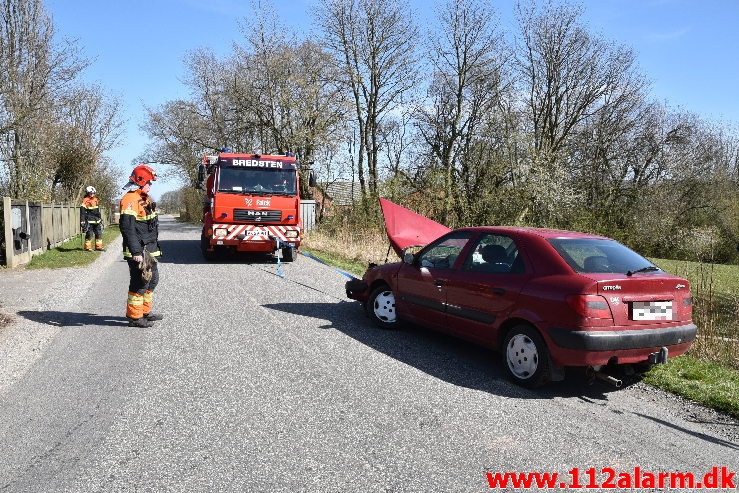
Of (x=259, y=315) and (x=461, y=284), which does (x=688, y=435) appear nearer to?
(x=461, y=284)

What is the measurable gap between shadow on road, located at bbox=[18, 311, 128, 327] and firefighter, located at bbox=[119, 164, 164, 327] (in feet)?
1.36

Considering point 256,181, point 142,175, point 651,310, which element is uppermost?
point 256,181

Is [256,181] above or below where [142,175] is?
above

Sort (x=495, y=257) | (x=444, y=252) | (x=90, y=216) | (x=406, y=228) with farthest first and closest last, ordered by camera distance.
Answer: (x=90, y=216), (x=406, y=228), (x=444, y=252), (x=495, y=257)

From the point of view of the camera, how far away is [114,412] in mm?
4176

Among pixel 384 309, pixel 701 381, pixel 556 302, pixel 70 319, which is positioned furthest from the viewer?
pixel 70 319

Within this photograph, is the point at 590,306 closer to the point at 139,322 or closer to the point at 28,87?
the point at 139,322

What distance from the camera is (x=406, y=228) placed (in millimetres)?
9422

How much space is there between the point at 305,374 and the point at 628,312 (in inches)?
115

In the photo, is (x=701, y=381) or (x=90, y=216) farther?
(x=90, y=216)

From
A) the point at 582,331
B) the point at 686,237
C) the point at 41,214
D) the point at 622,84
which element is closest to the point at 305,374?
the point at 582,331

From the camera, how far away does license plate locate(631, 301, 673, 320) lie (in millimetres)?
4711

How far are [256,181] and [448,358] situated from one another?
958 cm

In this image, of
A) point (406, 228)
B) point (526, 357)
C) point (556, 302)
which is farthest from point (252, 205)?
point (556, 302)
